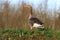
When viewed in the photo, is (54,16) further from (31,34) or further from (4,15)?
(31,34)

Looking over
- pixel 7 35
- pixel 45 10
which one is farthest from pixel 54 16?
pixel 7 35

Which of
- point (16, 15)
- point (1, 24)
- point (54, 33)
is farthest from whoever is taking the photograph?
point (16, 15)

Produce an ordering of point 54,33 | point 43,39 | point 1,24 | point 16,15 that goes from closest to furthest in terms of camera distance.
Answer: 1. point 43,39
2. point 54,33
3. point 1,24
4. point 16,15

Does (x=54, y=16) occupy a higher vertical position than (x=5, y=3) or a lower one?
lower

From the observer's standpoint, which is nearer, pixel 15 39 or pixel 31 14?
pixel 15 39

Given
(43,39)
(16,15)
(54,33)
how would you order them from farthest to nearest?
(16,15), (54,33), (43,39)

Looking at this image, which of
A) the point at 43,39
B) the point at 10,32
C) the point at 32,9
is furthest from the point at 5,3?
the point at 43,39

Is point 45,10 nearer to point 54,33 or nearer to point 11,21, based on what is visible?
point 11,21

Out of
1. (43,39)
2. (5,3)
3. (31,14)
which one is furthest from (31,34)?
(5,3)

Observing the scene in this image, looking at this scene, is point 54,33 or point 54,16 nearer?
point 54,33

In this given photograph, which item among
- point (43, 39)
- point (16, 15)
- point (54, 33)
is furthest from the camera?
point (16, 15)

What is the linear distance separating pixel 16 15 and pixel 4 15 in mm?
575

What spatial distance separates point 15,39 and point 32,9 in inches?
154

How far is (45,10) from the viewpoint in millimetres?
9547
